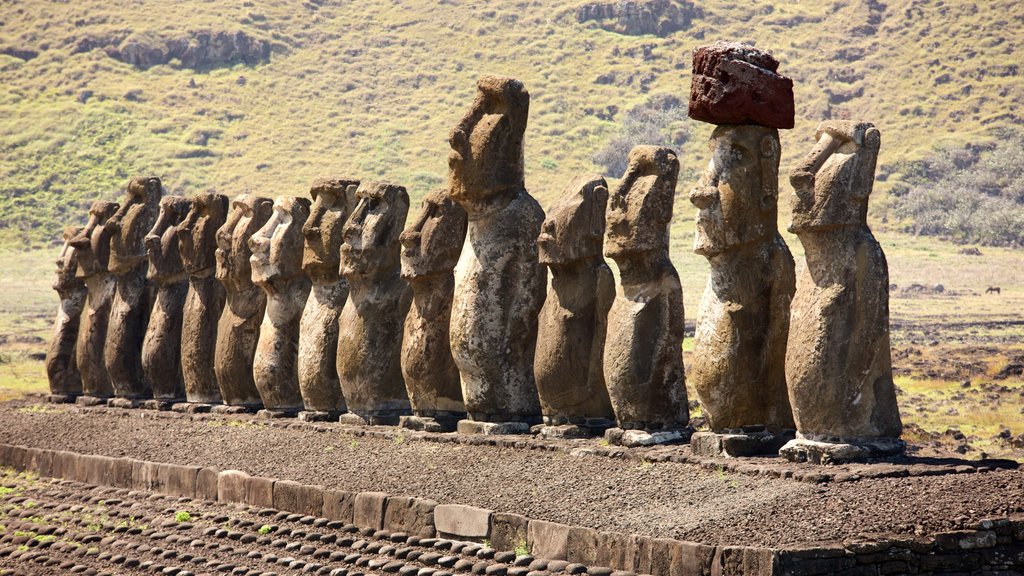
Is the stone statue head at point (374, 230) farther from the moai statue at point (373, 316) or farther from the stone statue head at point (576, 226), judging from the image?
the stone statue head at point (576, 226)

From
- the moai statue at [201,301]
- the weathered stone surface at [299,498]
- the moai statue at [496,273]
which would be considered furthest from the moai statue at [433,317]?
the moai statue at [201,301]

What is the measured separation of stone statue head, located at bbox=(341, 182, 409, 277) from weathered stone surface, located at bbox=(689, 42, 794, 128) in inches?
185

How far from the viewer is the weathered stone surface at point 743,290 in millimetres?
11656

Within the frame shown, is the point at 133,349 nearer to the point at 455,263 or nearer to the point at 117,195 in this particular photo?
the point at 455,263

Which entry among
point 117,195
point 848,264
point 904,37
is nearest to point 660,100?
point 904,37

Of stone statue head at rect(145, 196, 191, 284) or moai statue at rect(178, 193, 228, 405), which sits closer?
moai statue at rect(178, 193, 228, 405)

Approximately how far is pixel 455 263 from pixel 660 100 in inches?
2426

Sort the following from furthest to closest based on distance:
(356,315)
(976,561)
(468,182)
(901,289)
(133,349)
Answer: (901,289)
(133,349)
(356,315)
(468,182)
(976,561)

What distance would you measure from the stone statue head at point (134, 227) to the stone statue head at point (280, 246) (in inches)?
115

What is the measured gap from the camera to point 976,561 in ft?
29.8

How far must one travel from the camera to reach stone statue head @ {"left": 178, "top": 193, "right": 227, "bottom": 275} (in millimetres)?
18188

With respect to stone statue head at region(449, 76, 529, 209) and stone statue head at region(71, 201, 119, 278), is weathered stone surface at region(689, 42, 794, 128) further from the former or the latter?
stone statue head at region(71, 201, 119, 278)

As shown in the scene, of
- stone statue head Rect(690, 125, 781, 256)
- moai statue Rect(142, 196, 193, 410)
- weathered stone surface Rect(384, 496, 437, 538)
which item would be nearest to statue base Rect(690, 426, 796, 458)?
stone statue head Rect(690, 125, 781, 256)

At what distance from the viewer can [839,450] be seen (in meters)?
10.7
